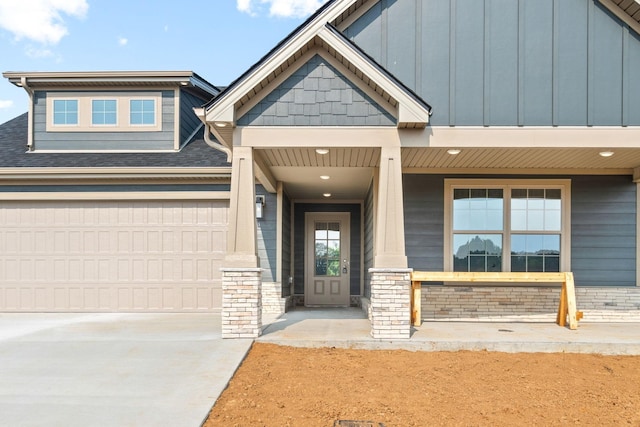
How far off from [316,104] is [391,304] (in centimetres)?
302

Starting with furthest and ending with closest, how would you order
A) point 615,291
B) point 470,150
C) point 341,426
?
point 615,291 < point 470,150 < point 341,426

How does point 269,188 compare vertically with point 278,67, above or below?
below

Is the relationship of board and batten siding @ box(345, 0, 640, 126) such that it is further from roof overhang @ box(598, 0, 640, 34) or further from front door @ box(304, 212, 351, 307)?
front door @ box(304, 212, 351, 307)

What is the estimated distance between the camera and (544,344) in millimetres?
7074

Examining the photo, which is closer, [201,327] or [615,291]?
Answer: [201,327]

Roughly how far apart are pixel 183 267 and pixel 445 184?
17.9ft

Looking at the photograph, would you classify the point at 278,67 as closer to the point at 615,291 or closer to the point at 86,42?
the point at 615,291

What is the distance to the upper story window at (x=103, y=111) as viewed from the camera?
1218 cm

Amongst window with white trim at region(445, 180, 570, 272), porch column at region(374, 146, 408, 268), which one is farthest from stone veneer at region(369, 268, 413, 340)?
window with white trim at region(445, 180, 570, 272)

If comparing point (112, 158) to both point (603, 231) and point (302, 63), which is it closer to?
point (302, 63)

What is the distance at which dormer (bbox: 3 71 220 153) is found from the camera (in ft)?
39.6

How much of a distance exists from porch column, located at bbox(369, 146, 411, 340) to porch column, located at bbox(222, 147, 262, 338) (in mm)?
1652

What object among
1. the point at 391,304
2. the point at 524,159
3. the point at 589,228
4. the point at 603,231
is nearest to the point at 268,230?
the point at 391,304

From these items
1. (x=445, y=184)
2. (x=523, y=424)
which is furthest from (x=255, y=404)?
(x=445, y=184)
